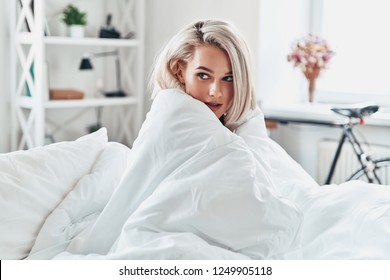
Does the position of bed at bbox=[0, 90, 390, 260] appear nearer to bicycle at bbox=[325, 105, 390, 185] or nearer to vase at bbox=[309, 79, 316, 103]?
bicycle at bbox=[325, 105, 390, 185]

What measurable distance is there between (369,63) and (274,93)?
625 millimetres

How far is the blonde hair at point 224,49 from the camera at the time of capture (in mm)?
1581

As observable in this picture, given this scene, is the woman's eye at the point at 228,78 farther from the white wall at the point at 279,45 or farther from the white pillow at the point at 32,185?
the white wall at the point at 279,45

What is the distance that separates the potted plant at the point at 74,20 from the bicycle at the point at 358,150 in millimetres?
1532

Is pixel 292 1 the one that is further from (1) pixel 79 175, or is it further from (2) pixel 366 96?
(1) pixel 79 175

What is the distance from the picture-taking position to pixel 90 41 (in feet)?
13.6

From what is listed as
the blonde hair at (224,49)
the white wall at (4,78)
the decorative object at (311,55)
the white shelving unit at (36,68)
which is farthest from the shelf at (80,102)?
the blonde hair at (224,49)

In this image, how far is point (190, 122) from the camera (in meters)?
1.54

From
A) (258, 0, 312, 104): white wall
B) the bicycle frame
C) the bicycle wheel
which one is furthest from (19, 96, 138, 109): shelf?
the bicycle wheel

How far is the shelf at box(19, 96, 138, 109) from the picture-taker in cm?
394

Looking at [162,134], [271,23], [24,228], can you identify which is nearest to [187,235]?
[162,134]

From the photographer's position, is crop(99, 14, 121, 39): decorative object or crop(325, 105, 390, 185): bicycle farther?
crop(99, 14, 121, 39): decorative object

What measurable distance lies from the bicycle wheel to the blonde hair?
1.96m

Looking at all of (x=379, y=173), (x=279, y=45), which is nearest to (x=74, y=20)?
(x=279, y=45)
